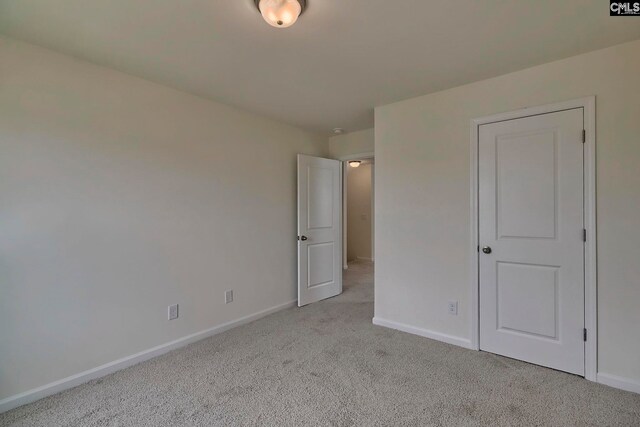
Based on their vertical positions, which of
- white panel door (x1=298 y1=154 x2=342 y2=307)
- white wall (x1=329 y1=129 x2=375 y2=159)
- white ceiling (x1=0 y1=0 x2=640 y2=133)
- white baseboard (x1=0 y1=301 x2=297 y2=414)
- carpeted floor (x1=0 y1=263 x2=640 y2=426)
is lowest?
carpeted floor (x1=0 y1=263 x2=640 y2=426)

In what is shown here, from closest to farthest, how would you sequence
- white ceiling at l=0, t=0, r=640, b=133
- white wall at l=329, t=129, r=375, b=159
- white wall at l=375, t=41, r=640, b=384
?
white ceiling at l=0, t=0, r=640, b=133 < white wall at l=375, t=41, r=640, b=384 < white wall at l=329, t=129, r=375, b=159

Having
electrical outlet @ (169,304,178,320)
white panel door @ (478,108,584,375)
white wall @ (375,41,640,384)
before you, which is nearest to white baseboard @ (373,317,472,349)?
white wall @ (375,41,640,384)

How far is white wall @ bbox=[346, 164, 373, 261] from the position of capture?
738 cm

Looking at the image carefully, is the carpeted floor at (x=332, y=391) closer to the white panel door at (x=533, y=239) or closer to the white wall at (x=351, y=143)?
the white panel door at (x=533, y=239)

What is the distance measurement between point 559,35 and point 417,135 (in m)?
1.22

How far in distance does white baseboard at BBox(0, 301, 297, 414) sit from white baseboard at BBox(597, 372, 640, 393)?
3.01m

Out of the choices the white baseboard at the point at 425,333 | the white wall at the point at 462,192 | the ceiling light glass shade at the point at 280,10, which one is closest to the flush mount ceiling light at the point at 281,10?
the ceiling light glass shade at the point at 280,10

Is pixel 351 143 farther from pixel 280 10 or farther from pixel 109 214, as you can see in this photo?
pixel 109 214

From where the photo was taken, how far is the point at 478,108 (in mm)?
Answer: 2559

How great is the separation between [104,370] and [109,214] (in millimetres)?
1170

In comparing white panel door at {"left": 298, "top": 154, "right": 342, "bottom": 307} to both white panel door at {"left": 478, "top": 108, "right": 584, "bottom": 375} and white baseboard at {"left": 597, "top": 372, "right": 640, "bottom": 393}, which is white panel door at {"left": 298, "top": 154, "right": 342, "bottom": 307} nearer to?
white panel door at {"left": 478, "top": 108, "right": 584, "bottom": 375}

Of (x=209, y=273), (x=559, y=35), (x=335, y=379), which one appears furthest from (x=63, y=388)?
(x=559, y=35)

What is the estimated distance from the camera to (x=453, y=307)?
8.87 feet

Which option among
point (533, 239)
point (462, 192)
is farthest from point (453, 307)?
point (462, 192)
